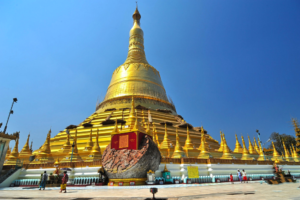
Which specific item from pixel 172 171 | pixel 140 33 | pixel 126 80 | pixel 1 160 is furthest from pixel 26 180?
pixel 140 33

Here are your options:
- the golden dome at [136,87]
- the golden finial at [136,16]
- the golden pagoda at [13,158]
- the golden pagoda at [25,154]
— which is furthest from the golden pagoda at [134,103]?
Answer: the golden finial at [136,16]

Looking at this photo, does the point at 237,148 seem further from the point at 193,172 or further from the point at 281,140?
the point at 281,140

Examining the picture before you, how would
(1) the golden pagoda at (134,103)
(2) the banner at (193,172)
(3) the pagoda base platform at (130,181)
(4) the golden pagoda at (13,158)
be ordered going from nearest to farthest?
(3) the pagoda base platform at (130,181), (2) the banner at (193,172), (4) the golden pagoda at (13,158), (1) the golden pagoda at (134,103)

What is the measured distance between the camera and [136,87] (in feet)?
89.1

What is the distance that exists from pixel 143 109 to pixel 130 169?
46.9ft

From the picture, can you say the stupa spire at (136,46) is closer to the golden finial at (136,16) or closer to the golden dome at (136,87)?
the golden dome at (136,87)

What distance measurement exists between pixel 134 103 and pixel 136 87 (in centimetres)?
394

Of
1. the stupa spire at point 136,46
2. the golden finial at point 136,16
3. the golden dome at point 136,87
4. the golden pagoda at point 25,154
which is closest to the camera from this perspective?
the golden pagoda at point 25,154

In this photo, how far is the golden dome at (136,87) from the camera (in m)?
25.9

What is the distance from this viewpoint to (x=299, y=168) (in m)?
18.0

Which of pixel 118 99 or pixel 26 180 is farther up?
pixel 118 99

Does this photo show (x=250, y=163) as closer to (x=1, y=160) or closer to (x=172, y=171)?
(x=172, y=171)

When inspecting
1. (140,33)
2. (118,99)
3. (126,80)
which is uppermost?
(140,33)

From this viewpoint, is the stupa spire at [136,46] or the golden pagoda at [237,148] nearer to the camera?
the golden pagoda at [237,148]
